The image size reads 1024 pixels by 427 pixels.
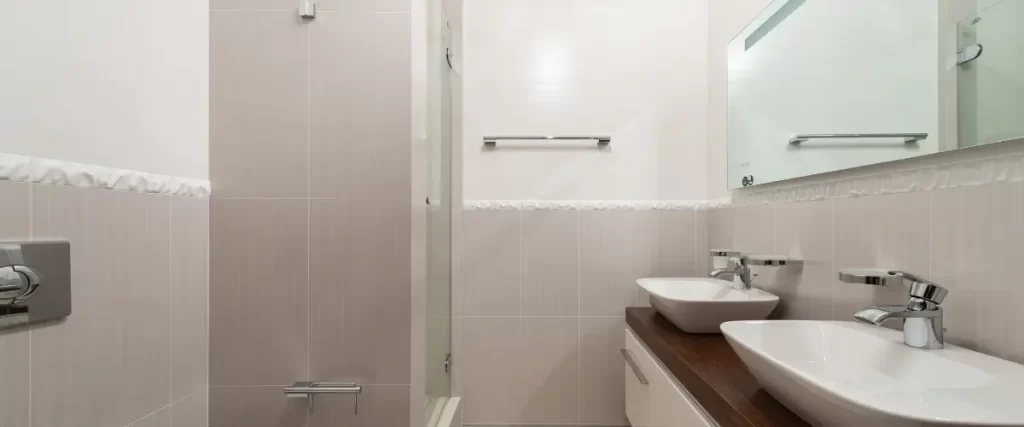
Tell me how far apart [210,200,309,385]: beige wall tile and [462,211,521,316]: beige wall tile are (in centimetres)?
91

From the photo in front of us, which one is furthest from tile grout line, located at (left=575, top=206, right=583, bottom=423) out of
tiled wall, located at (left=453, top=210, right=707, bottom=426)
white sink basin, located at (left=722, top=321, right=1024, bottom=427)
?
white sink basin, located at (left=722, top=321, right=1024, bottom=427)

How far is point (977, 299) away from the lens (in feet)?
2.78

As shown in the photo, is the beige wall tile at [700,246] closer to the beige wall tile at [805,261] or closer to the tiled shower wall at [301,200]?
the beige wall tile at [805,261]

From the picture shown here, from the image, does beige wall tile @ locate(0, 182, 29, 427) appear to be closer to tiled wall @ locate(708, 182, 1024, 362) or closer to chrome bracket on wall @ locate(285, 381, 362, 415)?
chrome bracket on wall @ locate(285, 381, 362, 415)

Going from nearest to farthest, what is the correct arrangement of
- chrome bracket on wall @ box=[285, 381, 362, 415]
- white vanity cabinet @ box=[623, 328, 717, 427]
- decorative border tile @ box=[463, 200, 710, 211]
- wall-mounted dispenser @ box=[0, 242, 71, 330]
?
1. wall-mounted dispenser @ box=[0, 242, 71, 330]
2. white vanity cabinet @ box=[623, 328, 717, 427]
3. chrome bracket on wall @ box=[285, 381, 362, 415]
4. decorative border tile @ box=[463, 200, 710, 211]

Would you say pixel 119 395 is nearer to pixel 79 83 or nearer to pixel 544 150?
pixel 79 83

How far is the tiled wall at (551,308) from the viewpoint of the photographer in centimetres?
208

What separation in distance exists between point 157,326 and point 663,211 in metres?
1.78

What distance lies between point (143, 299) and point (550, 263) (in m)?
1.43

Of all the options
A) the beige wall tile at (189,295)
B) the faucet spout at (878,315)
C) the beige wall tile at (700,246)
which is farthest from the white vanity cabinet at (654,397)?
the beige wall tile at (189,295)

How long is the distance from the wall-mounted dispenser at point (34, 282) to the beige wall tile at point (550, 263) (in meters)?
1.51

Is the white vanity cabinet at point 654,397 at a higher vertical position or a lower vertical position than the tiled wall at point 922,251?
lower

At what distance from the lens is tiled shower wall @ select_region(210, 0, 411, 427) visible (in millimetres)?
1241

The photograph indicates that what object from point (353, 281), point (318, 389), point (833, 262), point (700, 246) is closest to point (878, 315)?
point (833, 262)
